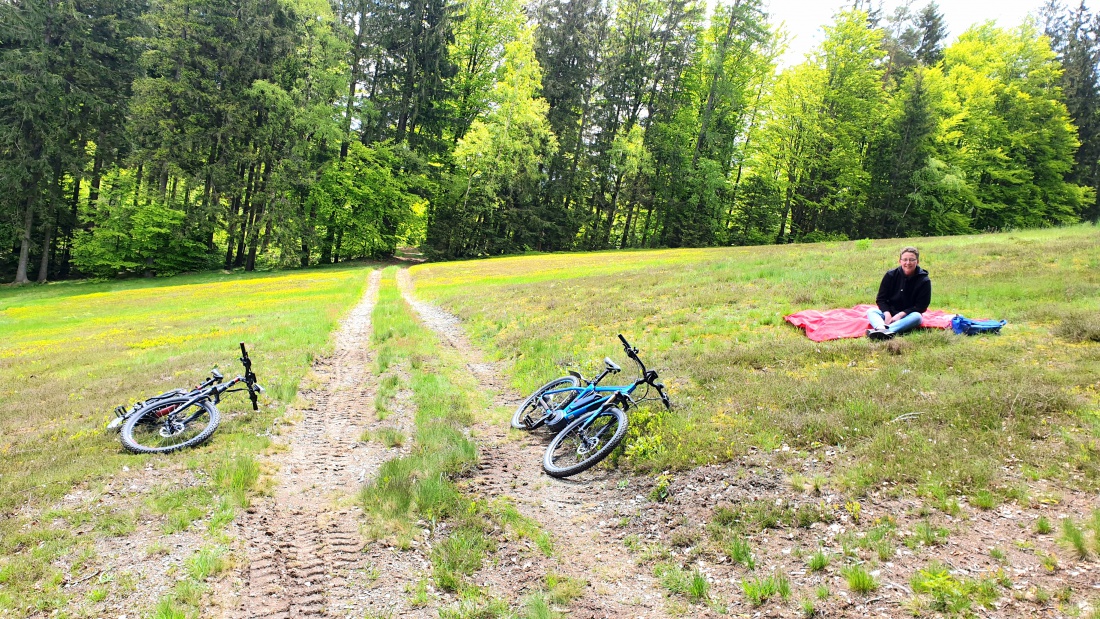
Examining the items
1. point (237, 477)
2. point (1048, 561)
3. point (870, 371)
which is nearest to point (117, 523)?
point (237, 477)

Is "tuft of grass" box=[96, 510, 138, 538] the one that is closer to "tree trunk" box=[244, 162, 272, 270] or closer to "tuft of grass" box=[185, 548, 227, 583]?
"tuft of grass" box=[185, 548, 227, 583]

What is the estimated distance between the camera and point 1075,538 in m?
3.72

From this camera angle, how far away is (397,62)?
46.5 metres

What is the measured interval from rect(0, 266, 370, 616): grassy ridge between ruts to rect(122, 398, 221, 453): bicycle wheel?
0.20 meters

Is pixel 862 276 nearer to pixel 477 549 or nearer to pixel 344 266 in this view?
pixel 477 549

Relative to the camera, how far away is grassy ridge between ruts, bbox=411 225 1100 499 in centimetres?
507

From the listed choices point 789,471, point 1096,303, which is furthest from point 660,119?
point 789,471

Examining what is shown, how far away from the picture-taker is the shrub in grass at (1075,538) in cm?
363

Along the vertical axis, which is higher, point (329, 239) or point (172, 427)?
point (329, 239)

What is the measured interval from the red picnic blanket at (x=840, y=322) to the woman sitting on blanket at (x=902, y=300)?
0.21 m

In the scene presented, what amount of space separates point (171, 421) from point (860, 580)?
8.52 meters

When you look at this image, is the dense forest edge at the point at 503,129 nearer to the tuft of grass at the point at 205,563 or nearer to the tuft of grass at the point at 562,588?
the tuft of grass at the point at 205,563

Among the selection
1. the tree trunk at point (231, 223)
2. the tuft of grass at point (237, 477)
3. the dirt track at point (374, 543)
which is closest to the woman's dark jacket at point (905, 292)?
the dirt track at point (374, 543)

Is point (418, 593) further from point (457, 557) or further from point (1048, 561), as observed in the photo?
point (1048, 561)
